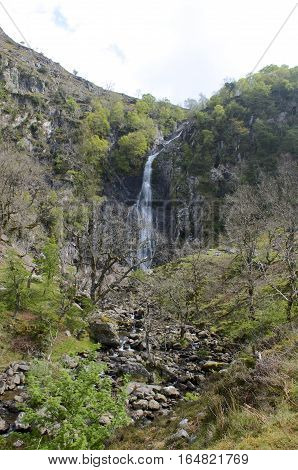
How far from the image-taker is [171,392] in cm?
1593

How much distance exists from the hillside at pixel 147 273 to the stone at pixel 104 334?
0.07m

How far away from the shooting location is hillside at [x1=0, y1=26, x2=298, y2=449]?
904 cm

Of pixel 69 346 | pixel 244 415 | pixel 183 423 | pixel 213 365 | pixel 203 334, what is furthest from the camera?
pixel 203 334

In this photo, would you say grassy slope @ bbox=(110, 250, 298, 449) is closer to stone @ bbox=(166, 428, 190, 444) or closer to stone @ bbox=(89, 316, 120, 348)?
stone @ bbox=(166, 428, 190, 444)

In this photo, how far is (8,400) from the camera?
14.4 meters

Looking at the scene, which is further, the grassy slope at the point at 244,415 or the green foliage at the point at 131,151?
the green foliage at the point at 131,151

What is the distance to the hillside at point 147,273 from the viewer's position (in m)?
9.04

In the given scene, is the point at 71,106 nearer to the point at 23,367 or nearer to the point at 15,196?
the point at 15,196

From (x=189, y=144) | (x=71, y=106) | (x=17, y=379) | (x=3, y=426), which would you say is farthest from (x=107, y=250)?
(x=71, y=106)

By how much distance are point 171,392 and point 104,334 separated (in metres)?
8.13

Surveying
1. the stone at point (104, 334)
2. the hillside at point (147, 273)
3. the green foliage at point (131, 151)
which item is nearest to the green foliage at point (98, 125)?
the hillside at point (147, 273)

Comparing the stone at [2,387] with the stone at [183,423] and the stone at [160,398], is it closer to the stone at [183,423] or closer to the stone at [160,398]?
the stone at [160,398]

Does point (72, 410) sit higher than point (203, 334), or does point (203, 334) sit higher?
point (72, 410)

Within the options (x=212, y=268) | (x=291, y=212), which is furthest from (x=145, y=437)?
(x=212, y=268)
